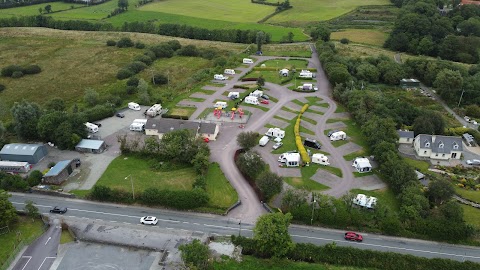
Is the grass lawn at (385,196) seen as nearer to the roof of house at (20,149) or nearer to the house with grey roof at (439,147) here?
the house with grey roof at (439,147)

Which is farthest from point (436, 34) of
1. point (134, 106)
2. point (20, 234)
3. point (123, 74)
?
point (20, 234)

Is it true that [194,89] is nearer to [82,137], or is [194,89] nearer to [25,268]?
[82,137]

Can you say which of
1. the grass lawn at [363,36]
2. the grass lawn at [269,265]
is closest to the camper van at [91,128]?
the grass lawn at [269,265]

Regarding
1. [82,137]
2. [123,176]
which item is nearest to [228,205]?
[123,176]

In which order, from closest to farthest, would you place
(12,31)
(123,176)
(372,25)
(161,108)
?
(123,176), (161,108), (12,31), (372,25)

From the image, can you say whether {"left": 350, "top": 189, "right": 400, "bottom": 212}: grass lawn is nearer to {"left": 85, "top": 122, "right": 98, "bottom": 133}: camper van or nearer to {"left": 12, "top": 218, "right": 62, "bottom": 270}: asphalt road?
{"left": 12, "top": 218, "right": 62, "bottom": 270}: asphalt road

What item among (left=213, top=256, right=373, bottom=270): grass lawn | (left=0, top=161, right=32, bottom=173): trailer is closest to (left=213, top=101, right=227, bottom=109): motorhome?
(left=0, top=161, right=32, bottom=173): trailer
